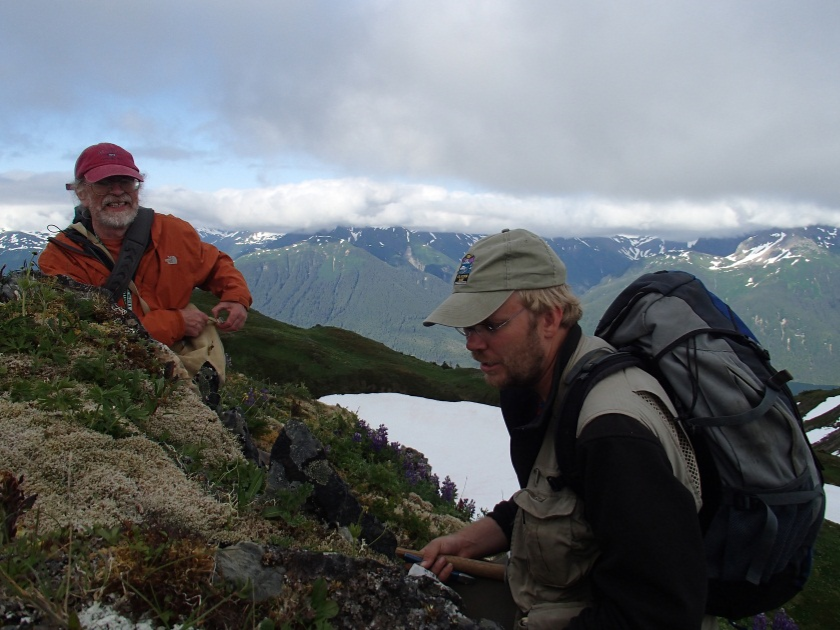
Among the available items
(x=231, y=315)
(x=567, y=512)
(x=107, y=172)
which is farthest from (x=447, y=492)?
(x=107, y=172)

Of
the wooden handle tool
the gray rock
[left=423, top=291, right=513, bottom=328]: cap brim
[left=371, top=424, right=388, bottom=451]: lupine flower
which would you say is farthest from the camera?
[left=371, top=424, right=388, bottom=451]: lupine flower

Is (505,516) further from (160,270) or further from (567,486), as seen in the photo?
(160,270)

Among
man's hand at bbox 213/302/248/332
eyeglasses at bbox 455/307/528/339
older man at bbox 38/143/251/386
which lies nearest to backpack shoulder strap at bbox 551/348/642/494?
eyeglasses at bbox 455/307/528/339

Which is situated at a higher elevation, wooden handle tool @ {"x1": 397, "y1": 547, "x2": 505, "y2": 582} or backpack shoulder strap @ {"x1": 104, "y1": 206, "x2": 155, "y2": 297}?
backpack shoulder strap @ {"x1": 104, "y1": 206, "x2": 155, "y2": 297}

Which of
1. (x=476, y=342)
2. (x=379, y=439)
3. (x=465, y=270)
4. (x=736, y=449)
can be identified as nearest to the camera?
(x=736, y=449)

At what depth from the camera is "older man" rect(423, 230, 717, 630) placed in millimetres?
2867

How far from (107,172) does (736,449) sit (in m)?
6.89

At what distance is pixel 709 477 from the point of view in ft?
11.1

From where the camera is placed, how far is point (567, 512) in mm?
3334

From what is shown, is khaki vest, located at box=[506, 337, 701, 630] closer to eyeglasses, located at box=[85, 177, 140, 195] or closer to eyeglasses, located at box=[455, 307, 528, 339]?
eyeglasses, located at box=[455, 307, 528, 339]

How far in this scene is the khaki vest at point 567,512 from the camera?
316 cm

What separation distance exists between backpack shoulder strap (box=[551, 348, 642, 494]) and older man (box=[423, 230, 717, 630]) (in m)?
0.05

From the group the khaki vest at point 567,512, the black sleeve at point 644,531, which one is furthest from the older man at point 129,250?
the black sleeve at point 644,531

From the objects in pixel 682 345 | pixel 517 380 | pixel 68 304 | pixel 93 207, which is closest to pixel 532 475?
pixel 517 380
